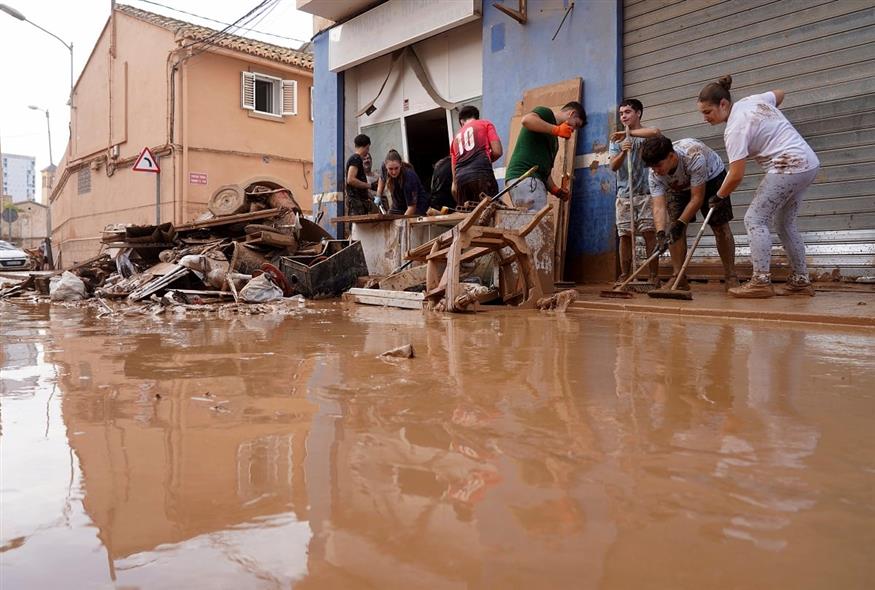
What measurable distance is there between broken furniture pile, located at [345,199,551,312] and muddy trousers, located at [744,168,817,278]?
1.49 meters

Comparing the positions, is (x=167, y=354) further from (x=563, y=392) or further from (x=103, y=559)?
(x=103, y=559)

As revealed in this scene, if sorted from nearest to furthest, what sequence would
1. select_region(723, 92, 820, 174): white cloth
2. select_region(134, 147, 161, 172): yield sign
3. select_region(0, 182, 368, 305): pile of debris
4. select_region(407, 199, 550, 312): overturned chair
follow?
select_region(723, 92, 820, 174): white cloth → select_region(407, 199, 550, 312): overturned chair → select_region(0, 182, 368, 305): pile of debris → select_region(134, 147, 161, 172): yield sign

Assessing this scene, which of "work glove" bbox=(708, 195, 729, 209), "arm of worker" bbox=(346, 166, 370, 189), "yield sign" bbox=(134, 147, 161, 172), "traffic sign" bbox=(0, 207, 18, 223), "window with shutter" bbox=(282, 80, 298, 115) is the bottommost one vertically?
"work glove" bbox=(708, 195, 729, 209)

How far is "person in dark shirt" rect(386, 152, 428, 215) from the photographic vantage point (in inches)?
323

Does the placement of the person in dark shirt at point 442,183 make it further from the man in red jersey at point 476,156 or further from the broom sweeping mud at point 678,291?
the broom sweeping mud at point 678,291

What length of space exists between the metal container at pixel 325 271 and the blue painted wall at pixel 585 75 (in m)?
2.37

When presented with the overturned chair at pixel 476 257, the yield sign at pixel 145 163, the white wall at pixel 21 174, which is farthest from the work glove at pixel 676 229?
the white wall at pixel 21 174

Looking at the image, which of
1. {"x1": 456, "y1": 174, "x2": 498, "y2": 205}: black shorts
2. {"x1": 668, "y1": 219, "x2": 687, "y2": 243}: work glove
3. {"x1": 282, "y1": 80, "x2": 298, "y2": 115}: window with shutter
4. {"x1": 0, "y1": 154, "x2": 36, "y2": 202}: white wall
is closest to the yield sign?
{"x1": 282, "y1": 80, "x2": 298, "y2": 115}: window with shutter

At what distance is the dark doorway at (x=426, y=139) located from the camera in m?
10.7

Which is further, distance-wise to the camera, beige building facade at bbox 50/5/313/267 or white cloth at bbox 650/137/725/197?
beige building facade at bbox 50/5/313/267

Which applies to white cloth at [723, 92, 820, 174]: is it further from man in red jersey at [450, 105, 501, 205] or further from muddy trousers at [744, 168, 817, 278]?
man in red jersey at [450, 105, 501, 205]

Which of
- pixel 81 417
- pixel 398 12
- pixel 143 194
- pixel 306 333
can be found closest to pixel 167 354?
pixel 306 333

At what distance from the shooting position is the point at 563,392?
1962mm

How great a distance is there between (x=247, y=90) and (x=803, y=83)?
1583 centimetres
